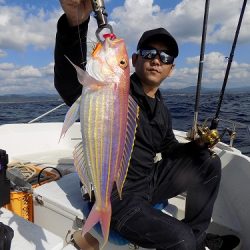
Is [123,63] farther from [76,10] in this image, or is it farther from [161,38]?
[161,38]

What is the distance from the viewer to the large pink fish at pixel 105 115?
183 centimetres

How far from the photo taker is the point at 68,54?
248 centimetres

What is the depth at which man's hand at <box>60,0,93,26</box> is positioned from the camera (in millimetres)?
2152

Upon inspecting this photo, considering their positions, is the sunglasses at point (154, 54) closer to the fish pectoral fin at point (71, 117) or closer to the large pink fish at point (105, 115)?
the large pink fish at point (105, 115)

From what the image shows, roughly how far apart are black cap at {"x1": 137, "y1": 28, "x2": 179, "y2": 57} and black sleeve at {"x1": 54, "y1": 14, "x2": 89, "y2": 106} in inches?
37.3

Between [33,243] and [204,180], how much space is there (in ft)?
6.21

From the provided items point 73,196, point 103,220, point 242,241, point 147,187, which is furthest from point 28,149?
point 103,220

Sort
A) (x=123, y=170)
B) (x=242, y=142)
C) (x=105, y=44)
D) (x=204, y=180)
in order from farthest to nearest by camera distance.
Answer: (x=242, y=142), (x=204, y=180), (x=123, y=170), (x=105, y=44)

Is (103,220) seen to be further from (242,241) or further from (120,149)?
(242,241)

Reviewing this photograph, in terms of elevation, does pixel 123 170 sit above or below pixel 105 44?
below

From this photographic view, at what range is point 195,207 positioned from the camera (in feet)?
10.9

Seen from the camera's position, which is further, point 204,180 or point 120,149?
point 204,180

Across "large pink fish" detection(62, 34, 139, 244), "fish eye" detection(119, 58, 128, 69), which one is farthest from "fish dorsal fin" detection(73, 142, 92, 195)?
"fish eye" detection(119, 58, 128, 69)

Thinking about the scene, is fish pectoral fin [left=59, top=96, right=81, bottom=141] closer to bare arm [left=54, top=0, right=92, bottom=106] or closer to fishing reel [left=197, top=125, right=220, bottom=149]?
bare arm [left=54, top=0, right=92, bottom=106]
